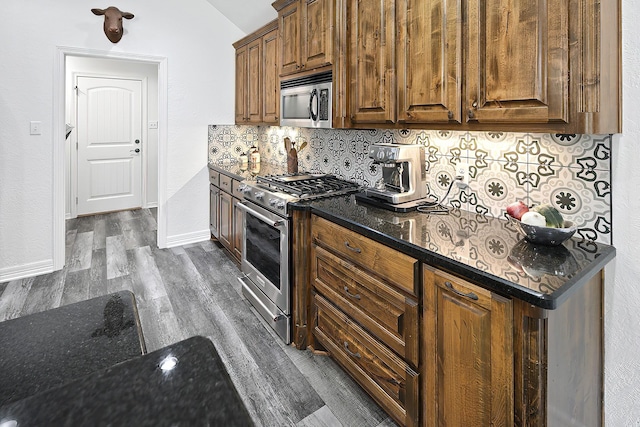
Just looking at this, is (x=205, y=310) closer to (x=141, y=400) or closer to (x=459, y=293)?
(x=459, y=293)

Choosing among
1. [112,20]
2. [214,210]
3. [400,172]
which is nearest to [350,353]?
[400,172]

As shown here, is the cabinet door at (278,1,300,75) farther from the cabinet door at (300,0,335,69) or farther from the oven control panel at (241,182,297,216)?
the oven control panel at (241,182,297,216)

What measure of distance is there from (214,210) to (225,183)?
62 cm

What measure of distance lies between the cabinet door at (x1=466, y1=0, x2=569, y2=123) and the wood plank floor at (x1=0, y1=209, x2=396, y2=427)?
1.47m

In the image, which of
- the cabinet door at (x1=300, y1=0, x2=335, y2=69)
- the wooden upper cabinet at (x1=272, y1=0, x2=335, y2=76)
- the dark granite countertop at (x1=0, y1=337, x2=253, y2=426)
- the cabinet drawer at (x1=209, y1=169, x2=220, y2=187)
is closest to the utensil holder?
the wooden upper cabinet at (x1=272, y1=0, x2=335, y2=76)

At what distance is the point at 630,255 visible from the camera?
1329 mm

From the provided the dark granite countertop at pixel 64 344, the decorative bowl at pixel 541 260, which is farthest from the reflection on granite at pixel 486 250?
the dark granite countertop at pixel 64 344

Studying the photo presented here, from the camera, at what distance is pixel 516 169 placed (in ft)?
5.51

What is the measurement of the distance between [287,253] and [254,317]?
72 centimetres

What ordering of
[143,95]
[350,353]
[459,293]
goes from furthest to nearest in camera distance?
[143,95]
[350,353]
[459,293]

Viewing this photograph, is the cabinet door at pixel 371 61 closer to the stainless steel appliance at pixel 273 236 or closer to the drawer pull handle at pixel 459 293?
the stainless steel appliance at pixel 273 236

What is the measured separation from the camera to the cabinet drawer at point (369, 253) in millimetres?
1451

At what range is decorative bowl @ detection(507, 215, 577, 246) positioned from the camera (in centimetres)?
132

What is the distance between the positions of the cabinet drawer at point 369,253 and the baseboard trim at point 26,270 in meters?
2.92
